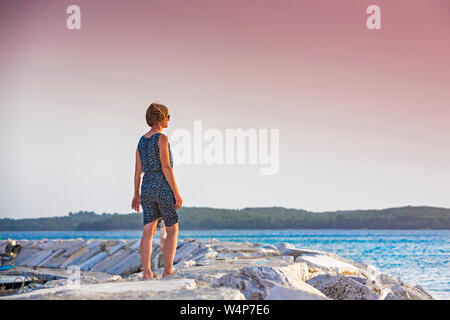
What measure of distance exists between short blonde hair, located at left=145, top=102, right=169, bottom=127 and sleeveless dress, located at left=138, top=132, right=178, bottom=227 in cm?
11

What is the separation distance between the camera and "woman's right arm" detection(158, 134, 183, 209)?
3566 millimetres

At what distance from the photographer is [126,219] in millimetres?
44469

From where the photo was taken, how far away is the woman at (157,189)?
3582mm

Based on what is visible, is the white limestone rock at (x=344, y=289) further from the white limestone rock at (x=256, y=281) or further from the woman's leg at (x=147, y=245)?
the woman's leg at (x=147, y=245)

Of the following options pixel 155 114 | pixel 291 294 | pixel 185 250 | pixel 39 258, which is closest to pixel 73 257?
pixel 39 258

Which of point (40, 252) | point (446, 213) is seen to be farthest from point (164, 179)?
point (446, 213)

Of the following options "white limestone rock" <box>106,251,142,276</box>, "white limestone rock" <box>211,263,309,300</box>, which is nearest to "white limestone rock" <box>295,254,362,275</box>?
"white limestone rock" <box>211,263,309,300</box>

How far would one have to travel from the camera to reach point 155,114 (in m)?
3.69

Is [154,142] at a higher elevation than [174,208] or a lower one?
higher

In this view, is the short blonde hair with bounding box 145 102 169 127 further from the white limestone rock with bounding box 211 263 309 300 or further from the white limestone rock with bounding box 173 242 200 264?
the white limestone rock with bounding box 173 242 200 264

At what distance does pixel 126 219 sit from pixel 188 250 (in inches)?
1444

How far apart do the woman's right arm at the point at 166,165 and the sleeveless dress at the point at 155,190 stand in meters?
0.03
